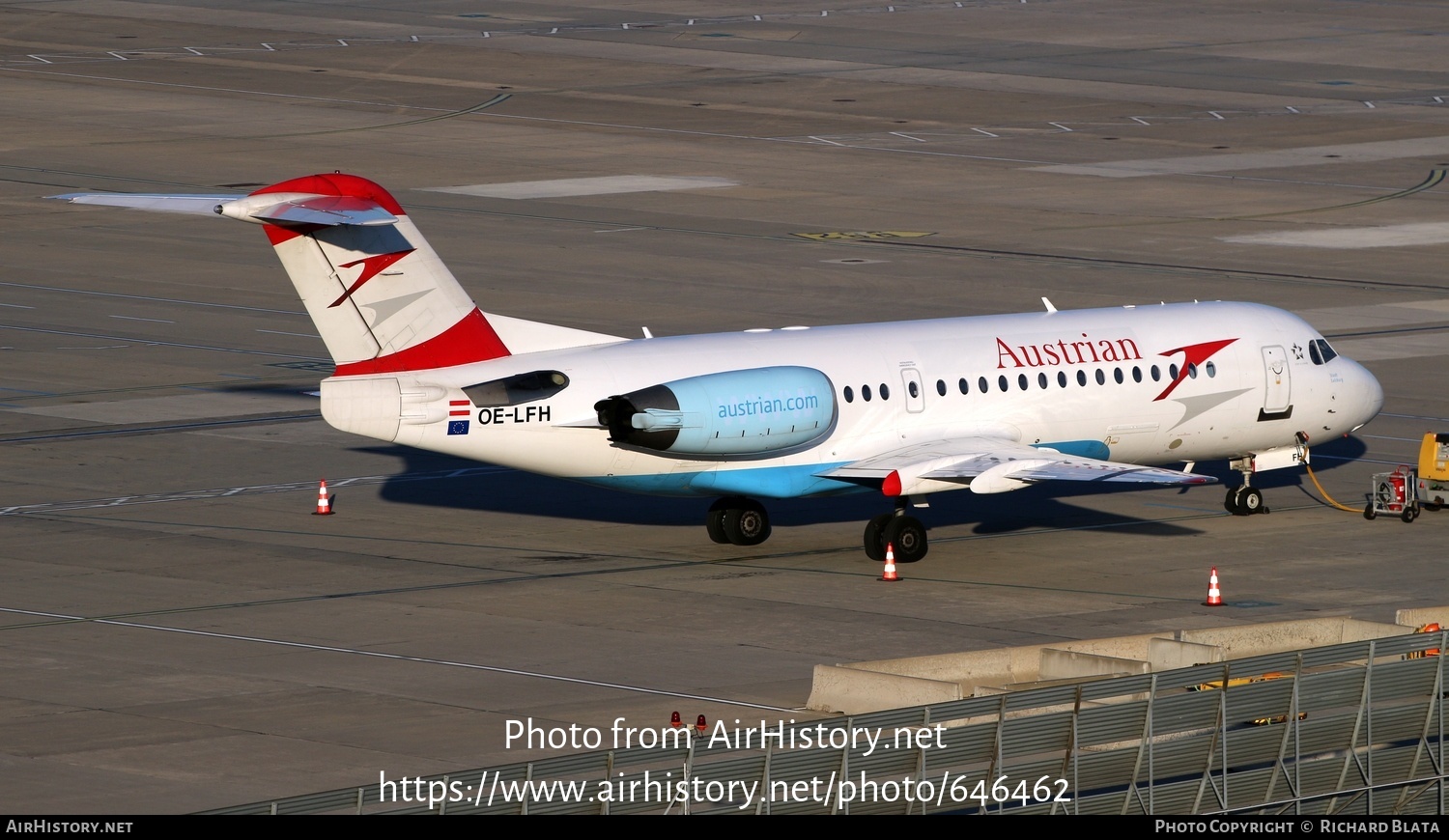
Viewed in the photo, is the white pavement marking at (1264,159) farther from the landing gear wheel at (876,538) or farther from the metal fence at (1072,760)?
the metal fence at (1072,760)

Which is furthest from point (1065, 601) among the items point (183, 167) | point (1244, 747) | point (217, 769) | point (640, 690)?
point (183, 167)

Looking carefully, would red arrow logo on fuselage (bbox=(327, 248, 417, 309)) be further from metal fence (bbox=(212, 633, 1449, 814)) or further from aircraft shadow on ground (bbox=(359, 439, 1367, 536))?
metal fence (bbox=(212, 633, 1449, 814))

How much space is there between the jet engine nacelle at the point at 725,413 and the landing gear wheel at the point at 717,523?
1828 millimetres

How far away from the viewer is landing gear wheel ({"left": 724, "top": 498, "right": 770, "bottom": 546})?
33562 mm

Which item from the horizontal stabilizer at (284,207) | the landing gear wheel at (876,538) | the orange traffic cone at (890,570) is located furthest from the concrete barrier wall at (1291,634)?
the horizontal stabilizer at (284,207)

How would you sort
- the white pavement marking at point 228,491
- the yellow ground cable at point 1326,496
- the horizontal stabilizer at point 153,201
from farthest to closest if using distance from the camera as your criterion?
the yellow ground cable at point 1326,496 → the white pavement marking at point 228,491 → the horizontal stabilizer at point 153,201

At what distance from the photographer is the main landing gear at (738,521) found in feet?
110

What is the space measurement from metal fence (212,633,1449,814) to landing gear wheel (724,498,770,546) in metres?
11.6

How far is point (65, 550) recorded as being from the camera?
32656 millimetres

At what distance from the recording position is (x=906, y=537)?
3234cm

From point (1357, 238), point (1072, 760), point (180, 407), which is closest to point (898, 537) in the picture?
point (1072, 760)

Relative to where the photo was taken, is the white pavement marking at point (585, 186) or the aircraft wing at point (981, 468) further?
the white pavement marking at point (585, 186)

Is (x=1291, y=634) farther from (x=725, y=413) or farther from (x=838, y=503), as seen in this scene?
(x=838, y=503)
